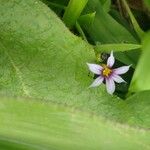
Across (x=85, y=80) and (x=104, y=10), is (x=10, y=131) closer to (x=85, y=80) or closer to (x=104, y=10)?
(x=85, y=80)

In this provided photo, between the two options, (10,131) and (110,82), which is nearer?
(10,131)

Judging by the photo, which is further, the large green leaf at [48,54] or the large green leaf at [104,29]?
the large green leaf at [104,29]

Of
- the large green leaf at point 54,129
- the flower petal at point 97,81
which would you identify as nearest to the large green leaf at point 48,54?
the flower petal at point 97,81

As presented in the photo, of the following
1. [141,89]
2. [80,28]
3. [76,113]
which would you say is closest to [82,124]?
[76,113]

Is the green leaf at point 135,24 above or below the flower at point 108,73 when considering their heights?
above

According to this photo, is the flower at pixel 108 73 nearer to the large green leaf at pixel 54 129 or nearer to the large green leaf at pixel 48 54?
the large green leaf at pixel 48 54

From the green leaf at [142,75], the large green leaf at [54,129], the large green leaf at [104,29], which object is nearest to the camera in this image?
the large green leaf at [54,129]
